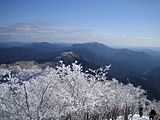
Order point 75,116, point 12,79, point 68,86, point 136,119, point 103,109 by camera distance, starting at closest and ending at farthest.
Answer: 1. point 12,79
2. point 68,86
3. point 75,116
4. point 103,109
5. point 136,119

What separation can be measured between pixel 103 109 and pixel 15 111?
2121 centimetres

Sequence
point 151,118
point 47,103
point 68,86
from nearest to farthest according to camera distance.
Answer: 1. point 47,103
2. point 68,86
3. point 151,118

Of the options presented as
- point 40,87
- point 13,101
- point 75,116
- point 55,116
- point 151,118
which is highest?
point 40,87

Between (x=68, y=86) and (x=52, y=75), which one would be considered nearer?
(x=52, y=75)

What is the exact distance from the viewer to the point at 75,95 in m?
20.3

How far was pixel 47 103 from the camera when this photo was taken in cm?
1980

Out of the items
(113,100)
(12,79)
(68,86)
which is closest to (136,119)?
(113,100)

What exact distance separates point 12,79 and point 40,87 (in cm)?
284

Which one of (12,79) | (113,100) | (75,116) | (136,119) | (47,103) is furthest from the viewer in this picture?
(136,119)

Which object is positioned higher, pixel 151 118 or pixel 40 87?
pixel 40 87

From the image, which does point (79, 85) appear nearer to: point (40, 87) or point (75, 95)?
point (75, 95)

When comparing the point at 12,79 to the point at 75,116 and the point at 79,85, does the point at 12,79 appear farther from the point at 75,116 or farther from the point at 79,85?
the point at 75,116

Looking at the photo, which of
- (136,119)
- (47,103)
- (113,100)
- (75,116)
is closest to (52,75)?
(47,103)

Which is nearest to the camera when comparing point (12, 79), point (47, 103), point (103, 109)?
point (12, 79)
